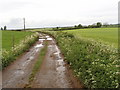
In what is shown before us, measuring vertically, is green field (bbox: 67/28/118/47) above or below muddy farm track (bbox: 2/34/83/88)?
above

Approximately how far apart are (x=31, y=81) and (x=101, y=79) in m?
4.28

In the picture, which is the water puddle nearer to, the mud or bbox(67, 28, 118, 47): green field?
the mud

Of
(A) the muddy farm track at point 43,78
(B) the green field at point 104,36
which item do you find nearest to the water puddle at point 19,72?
(A) the muddy farm track at point 43,78

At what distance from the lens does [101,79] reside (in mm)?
8734

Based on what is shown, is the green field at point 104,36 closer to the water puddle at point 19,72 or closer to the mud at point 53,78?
the mud at point 53,78

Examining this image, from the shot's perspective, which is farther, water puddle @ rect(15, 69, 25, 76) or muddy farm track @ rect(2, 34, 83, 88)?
water puddle @ rect(15, 69, 25, 76)

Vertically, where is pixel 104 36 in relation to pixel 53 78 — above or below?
above

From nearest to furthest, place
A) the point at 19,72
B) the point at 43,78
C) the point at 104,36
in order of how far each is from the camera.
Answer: the point at 43,78, the point at 19,72, the point at 104,36

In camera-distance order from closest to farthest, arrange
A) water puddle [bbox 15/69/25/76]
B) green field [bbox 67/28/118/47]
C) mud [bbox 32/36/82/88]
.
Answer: mud [bbox 32/36/82/88], water puddle [bbox 15/69/25/76], green field [bbox 67/28/118/47]

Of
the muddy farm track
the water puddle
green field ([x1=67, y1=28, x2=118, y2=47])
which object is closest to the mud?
the muddy farm track

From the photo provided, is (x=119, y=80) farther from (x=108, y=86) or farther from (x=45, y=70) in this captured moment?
(x=45, y=70)

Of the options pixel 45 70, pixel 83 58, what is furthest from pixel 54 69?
pixel 83 58

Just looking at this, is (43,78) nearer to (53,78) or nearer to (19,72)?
(53,78)

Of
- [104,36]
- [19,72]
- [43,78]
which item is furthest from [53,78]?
[104,36]
